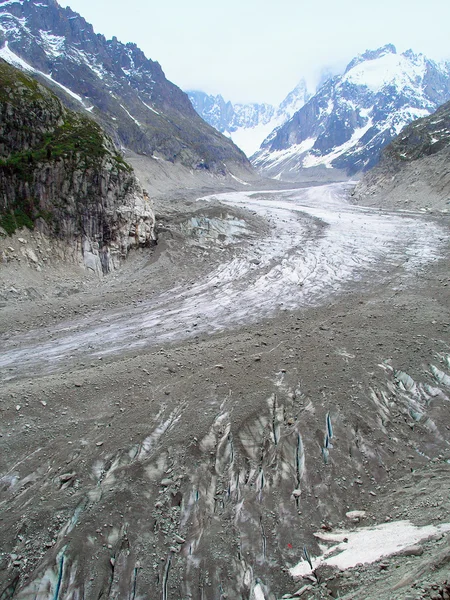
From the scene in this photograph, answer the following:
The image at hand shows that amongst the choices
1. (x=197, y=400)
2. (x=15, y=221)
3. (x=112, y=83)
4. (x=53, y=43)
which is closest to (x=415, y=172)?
(x=15, y=221)

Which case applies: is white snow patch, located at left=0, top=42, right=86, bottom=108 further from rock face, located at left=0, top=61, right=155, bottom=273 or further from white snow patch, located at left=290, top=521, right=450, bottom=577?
white snow patch, located at left=290, top=521, right=450, bottom=577

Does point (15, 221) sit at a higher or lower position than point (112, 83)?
lower

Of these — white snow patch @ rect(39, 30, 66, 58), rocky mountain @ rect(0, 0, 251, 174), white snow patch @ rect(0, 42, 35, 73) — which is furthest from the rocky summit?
white snow patch @ rect(39, 30, 66, 58)

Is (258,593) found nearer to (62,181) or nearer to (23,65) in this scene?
(62,181)

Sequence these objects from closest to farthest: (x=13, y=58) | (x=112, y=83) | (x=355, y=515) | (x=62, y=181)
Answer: (x=355, y=515), (x=62, y=181), (x=13, y=58), (x=112, y=83)

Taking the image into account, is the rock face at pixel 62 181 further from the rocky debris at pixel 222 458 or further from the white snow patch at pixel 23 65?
the white snow patch at pixel 23 65

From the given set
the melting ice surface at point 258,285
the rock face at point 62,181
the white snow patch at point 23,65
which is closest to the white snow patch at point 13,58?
the white snow patch at point 23,65

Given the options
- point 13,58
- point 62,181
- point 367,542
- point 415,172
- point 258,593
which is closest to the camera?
point 258,593

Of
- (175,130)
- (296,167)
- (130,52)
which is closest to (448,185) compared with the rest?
(175,130)
